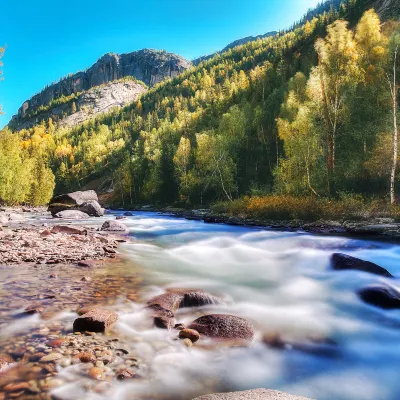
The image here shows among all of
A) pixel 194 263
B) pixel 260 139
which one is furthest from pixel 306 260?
pixel 260 139

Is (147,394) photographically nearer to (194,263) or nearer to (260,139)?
(194,263)

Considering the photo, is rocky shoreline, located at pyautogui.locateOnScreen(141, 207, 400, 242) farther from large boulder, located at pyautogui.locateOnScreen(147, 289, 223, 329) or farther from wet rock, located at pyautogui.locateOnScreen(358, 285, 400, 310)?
large boulder, located at pyautogui.locateOnScreen(147, 289, 223, 329)

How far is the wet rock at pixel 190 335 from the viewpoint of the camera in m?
5.22

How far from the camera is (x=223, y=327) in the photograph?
5508mm

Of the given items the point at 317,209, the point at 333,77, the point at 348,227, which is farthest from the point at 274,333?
the point at 333,77

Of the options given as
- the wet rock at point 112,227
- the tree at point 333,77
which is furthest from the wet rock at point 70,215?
the tree at point 333,77

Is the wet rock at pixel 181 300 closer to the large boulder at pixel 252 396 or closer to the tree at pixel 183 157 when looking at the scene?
the large boulder at pixel 252 396

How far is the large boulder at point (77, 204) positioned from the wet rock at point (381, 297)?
38.8m

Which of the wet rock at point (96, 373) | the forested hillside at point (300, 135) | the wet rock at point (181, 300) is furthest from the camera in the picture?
the forested hillside at point (300, 135)

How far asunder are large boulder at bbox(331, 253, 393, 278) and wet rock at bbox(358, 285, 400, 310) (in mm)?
1759

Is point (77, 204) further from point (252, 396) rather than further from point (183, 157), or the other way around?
point (252, 396)

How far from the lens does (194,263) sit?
12.2 metres

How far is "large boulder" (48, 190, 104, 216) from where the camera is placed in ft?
138

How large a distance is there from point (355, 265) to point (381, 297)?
8.24ft
